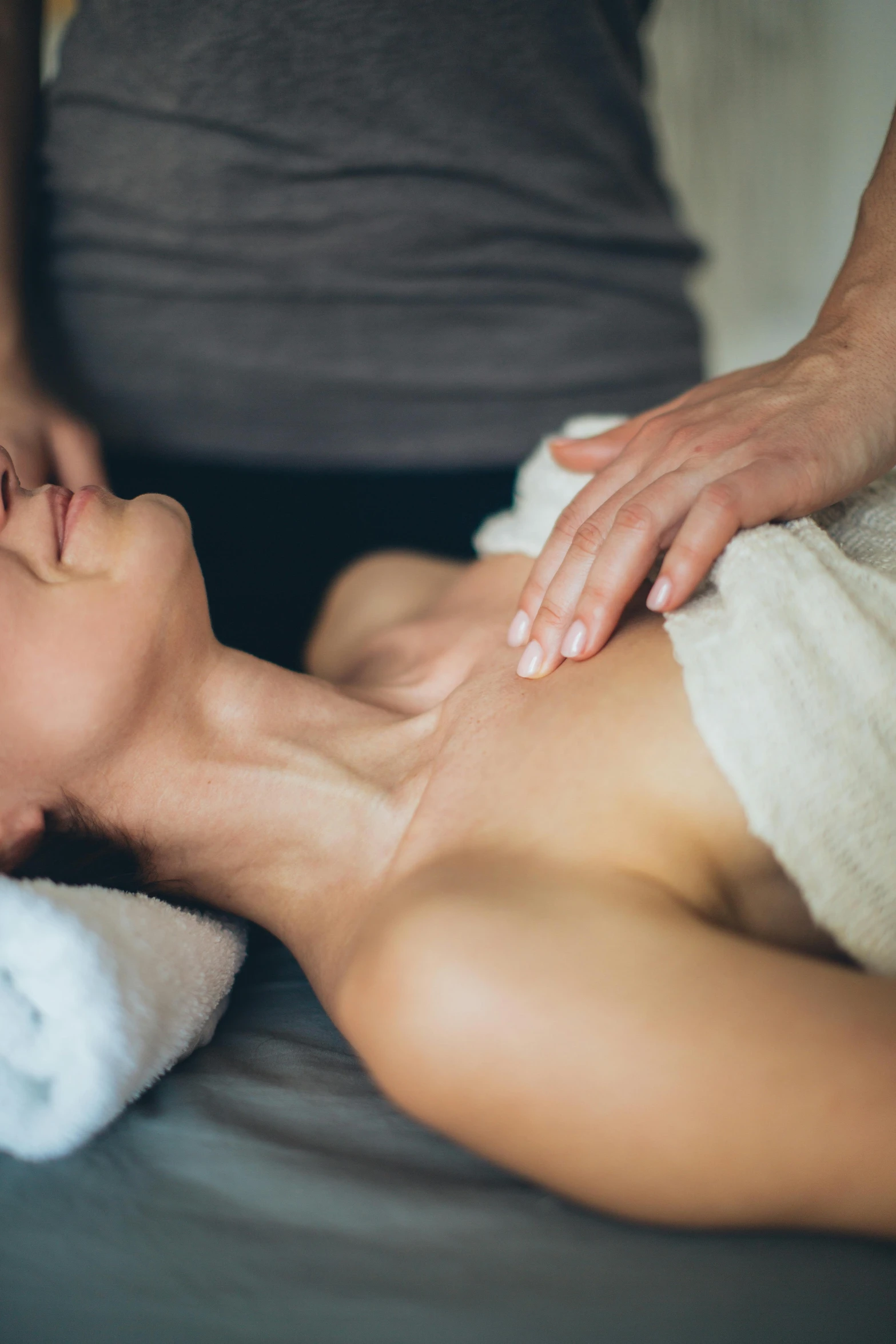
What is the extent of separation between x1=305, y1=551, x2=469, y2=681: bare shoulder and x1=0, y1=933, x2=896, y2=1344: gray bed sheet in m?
0.64

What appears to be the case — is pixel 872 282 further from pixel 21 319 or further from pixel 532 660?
pixel 21 319

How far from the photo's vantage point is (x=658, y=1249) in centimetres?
51

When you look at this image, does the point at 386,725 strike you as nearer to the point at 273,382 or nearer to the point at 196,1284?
the point at 196,1284

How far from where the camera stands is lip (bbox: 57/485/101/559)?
2.71ft

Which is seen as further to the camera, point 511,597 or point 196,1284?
point 511,597

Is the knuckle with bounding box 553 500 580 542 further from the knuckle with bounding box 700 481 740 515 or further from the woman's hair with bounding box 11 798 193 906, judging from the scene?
the woman's hair with bounding box 11 798 193 906

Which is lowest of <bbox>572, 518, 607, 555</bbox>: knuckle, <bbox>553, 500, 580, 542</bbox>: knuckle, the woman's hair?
the woman's hair

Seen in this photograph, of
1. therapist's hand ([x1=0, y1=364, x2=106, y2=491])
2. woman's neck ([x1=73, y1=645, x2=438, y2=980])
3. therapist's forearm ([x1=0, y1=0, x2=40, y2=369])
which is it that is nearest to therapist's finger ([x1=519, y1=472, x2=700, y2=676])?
woman's neck ([x1=73, y1=645, x2=438, y2=980])

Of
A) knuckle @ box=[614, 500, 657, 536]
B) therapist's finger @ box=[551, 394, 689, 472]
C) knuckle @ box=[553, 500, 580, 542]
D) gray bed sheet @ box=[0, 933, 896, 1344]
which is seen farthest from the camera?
therapist's finger @ box=[551, 394, 689, 472]

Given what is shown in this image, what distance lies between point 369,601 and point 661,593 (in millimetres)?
627

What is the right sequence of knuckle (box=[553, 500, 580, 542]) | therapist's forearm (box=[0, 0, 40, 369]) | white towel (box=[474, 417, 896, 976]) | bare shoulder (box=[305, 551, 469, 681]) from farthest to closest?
bare shoulder (box=[305, 551, 469, 681]) < therapist's forearm (box=[0, 0, 40, 369]) < knuckle (box=[553, 500, 580, 542]) < white towel (box=[474, 417, 896, 976])

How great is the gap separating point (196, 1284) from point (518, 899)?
285 millimetres

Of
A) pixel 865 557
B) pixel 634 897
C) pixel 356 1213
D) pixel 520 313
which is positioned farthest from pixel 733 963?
pixel 520 313

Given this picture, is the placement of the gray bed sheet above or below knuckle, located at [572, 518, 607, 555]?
below
